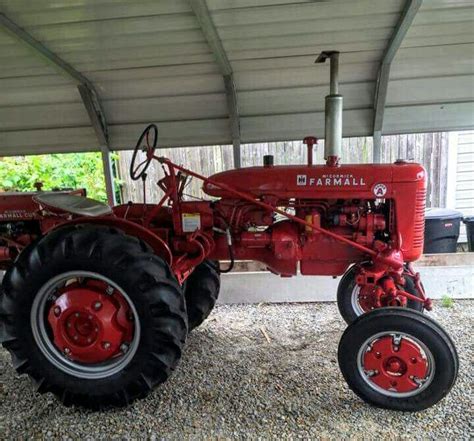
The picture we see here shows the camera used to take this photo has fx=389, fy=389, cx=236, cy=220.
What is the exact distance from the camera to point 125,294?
1977mm

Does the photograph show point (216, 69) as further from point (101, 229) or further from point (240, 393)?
point (240, 393)

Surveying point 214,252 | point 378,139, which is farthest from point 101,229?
point 378,139

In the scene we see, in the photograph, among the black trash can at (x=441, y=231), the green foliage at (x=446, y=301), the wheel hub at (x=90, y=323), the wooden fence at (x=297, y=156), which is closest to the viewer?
the wheel hub at (x=90, y=323)

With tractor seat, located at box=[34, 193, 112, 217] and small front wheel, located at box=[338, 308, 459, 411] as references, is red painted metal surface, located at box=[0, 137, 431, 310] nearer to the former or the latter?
tractor seat, located at box=[34, 193, 112, 217]

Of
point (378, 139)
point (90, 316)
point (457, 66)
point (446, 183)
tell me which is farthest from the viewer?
point (446, 183)

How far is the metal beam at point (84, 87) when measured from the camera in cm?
253

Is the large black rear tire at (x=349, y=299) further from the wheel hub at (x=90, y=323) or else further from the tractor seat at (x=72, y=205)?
the tractor seat at (x=72, y=205)

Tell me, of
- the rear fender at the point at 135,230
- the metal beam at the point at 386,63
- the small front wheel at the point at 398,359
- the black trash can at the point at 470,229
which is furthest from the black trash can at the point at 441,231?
the rear fender at the point at 135,230

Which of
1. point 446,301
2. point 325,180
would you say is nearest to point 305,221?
point 325,180

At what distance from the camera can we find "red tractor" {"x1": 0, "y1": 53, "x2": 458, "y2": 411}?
1.95 meters

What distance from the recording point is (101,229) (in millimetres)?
2045

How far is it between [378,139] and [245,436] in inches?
111

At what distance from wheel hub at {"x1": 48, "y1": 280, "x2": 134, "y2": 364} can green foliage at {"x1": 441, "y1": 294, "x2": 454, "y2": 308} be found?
268 centimetres

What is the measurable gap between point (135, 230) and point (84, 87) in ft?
6.01
